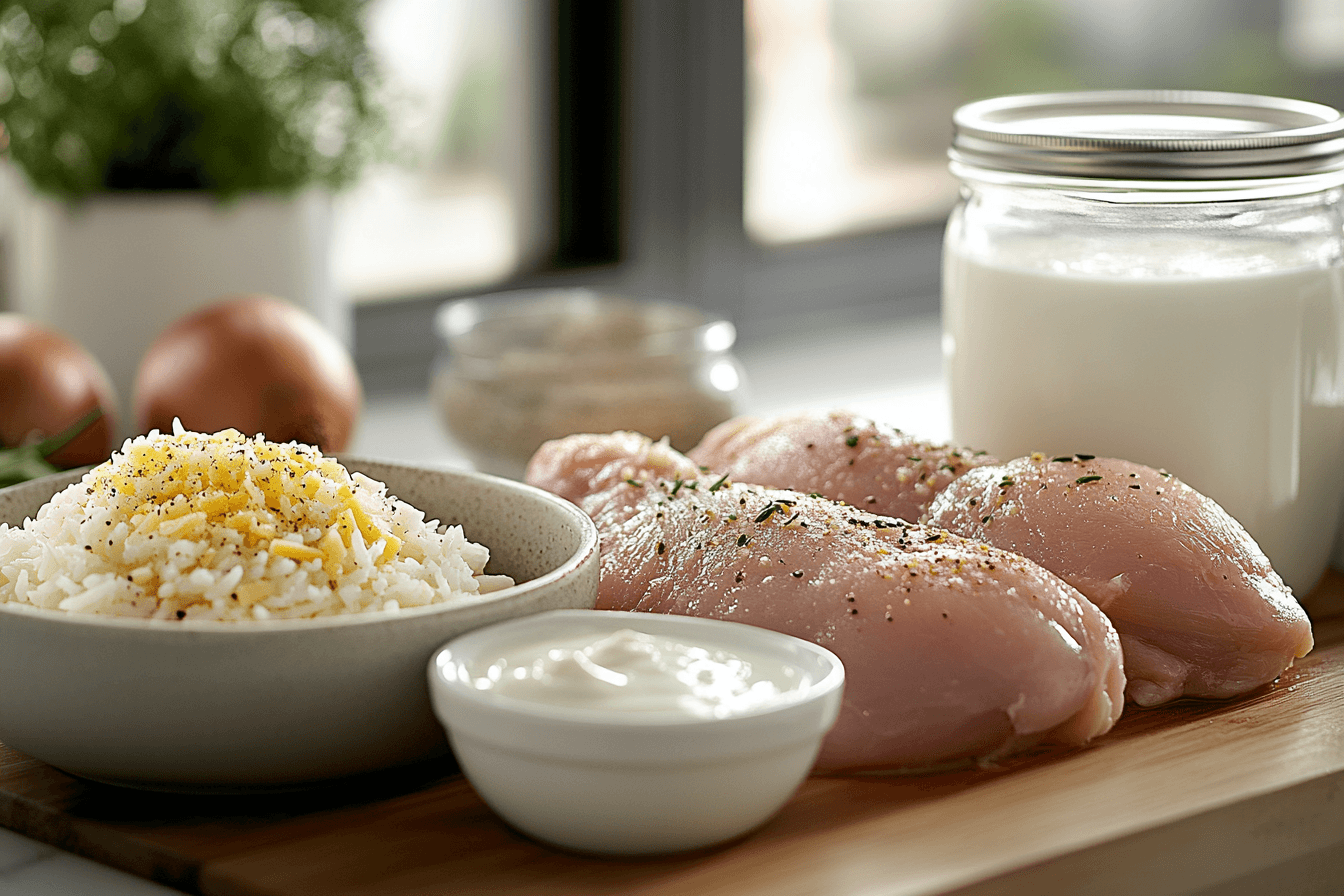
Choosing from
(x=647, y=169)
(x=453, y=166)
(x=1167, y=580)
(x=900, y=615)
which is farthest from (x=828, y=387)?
(x=900, y=615)

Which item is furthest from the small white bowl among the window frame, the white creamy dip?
the window frame

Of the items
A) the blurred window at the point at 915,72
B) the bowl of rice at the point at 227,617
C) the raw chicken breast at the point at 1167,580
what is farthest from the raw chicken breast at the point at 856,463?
the blurred window at the point at 915,72

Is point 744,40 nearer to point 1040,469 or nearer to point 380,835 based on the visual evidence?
point 1040,469

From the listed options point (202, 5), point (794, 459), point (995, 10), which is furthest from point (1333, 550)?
point (995, 10)

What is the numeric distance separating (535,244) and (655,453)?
1259mm

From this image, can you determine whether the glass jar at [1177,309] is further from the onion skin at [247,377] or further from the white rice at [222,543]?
the onion skin at [247,377]

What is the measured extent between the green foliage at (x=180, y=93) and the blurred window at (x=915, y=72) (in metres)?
0.87

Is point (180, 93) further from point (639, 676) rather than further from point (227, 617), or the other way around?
point (639, 676)

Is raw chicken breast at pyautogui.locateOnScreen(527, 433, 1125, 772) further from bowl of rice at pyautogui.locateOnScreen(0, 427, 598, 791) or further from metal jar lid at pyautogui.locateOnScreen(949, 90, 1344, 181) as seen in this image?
metal jar lid at pyautogui.locateOnScreen(949, 90, 1344, 181)

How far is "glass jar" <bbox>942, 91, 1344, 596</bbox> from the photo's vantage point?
1.29 metres

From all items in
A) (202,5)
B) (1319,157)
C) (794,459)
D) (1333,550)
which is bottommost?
(1333,550)

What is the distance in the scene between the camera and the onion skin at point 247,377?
5.62 feet

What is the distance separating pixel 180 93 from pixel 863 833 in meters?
1.29

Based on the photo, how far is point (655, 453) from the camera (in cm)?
137
